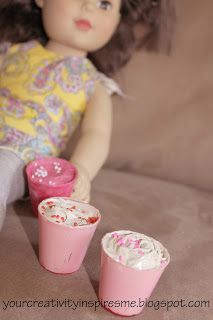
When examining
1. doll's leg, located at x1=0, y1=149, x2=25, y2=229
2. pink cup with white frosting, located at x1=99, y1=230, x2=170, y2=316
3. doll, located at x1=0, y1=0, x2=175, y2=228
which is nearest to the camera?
pink cup with white frosting, located at x1=99, y1=230, x2=170, y2=316

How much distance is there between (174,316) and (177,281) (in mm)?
83

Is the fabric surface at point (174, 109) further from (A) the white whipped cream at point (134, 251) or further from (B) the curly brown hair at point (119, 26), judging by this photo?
(A) the white whipped cream at point (134, 251)

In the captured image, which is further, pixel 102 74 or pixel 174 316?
pixel 102 74

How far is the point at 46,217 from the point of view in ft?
2.34

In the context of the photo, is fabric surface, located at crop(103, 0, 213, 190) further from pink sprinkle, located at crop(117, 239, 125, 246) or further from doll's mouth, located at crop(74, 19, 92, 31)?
pink sprinkle, located at crop(117, 239, 125, 246)

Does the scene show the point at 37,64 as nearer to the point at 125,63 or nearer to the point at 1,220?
the point at 125,63

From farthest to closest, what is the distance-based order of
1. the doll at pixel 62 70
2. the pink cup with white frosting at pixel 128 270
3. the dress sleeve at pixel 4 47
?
1. the dress sleeve at pixel 4 47
2. the doll at pixel 62 70
3. the pink cup with white frosting at pixel 128 270

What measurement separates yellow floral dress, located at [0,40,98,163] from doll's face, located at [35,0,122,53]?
0.14ft

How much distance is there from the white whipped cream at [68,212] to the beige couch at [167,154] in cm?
10

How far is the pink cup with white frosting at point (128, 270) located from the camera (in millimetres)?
633

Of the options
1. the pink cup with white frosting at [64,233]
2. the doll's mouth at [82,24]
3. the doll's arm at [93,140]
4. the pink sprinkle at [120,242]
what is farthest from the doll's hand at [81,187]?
the doll's mouth at [82,24]

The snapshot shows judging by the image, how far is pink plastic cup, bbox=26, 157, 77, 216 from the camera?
0.84 meters

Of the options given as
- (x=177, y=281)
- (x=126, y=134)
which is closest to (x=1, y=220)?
(x=177, y=281)

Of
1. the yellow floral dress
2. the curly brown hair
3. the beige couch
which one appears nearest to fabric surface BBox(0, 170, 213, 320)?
the beige couch
